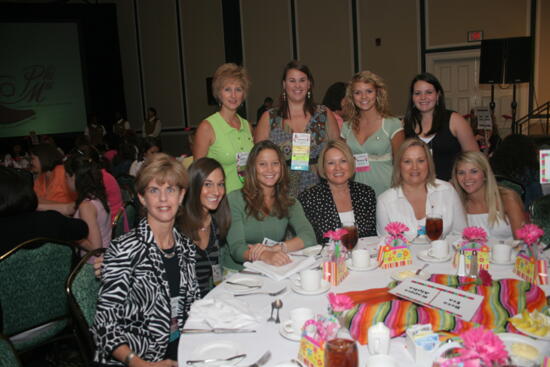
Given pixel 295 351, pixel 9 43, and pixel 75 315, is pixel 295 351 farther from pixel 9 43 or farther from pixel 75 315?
pixel 9 43

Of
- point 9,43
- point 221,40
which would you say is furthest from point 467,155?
point 9,43

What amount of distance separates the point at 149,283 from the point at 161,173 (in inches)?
17.2

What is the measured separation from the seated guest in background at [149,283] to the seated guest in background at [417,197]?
1.29 m

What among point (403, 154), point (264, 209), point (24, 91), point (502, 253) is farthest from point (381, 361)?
point (24, 91)

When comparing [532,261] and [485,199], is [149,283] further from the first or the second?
[485,199]

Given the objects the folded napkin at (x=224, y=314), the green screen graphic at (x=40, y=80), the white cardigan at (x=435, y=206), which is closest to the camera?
the folded napkin at (x=224, y=314)

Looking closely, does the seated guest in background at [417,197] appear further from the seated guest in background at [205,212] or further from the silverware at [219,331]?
the silverware at [219,331]

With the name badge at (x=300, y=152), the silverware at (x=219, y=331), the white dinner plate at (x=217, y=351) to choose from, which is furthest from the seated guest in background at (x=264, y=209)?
the white dinner plate at (x=217, y=351)

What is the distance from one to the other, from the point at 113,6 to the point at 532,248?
13947 millimetres

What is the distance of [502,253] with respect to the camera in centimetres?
193

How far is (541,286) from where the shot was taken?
1688 mm

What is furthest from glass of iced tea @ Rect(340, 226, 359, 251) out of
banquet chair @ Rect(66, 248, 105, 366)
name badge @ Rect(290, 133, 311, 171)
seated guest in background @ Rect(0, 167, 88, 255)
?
seated guest in background @ Rect(0, 167, 88, 255)

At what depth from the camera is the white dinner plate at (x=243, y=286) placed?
5.83 feet

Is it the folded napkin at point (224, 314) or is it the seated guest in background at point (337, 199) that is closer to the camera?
the folded napkin at point (224, 314)
